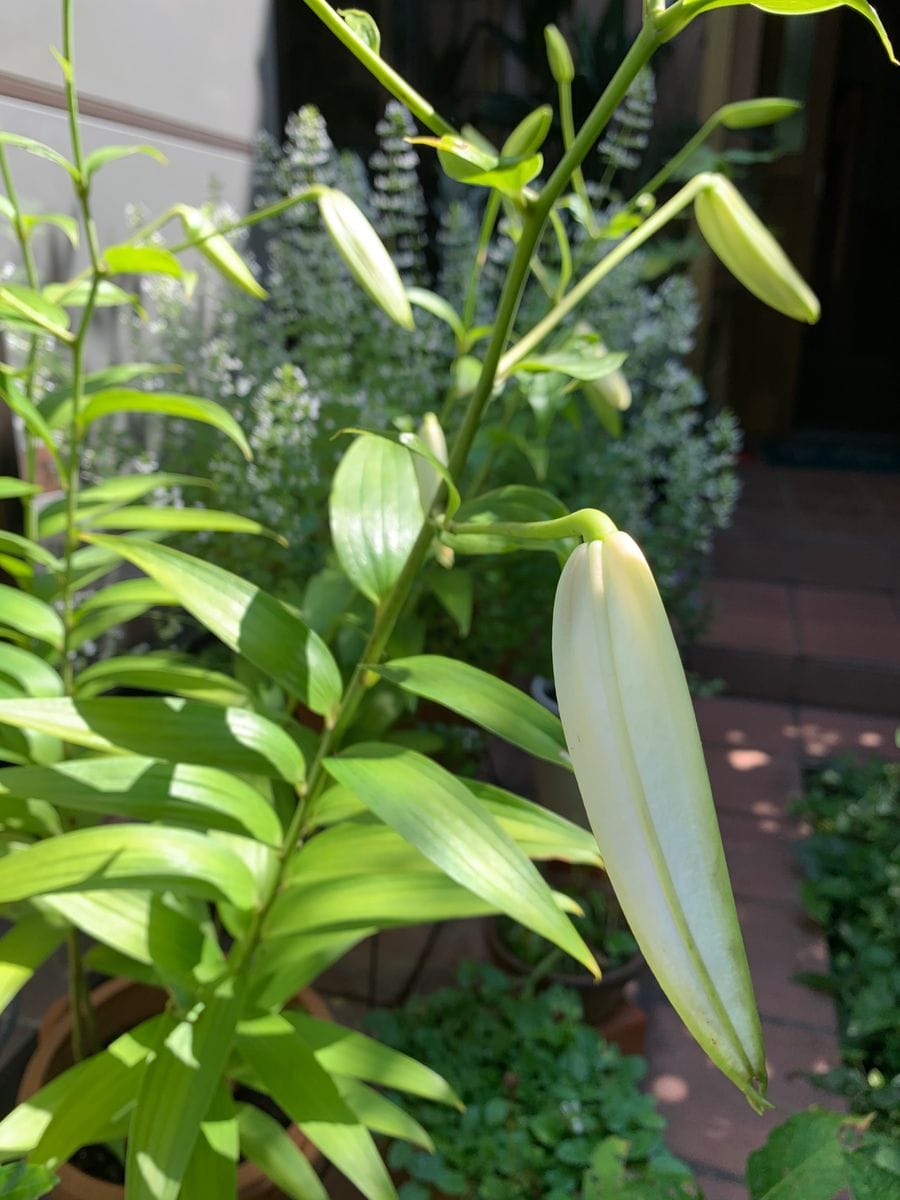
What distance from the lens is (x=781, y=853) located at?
1.74 metres

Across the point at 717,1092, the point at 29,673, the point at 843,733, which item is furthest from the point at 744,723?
the point at 29,673

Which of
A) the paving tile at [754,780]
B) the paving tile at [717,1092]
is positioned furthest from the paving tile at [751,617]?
the paving tile at [717,1092]

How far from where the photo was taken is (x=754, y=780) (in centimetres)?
195

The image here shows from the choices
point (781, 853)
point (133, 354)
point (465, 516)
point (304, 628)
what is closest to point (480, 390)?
point (465, 516)

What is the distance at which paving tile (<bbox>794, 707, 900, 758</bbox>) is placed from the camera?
2.08 metres

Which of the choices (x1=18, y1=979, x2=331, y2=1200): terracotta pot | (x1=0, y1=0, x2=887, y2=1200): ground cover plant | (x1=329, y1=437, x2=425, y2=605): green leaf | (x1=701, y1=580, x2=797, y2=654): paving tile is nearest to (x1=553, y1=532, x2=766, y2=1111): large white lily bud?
(x1=0, y1=0, x2=887, y2=1200): ground cover plant

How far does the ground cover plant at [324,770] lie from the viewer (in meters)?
0.35

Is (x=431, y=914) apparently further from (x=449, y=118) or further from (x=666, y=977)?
(x=449, y=118)

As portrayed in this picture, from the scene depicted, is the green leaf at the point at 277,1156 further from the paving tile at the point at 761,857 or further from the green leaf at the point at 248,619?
the paving tile at the point at 761,857

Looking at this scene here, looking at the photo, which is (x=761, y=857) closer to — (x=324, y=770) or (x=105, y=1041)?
(x=105, y=1041)

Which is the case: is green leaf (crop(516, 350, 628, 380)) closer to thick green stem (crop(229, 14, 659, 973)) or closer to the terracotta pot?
thick green stem (crop(229, 14, 659, 973))

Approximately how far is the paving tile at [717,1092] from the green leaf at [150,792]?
87 centimetres

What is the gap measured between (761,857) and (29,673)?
4.60 feet

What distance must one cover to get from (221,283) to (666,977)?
1.54 metres
